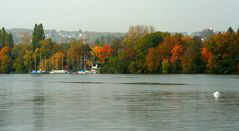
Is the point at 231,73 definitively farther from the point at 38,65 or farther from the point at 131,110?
the point at 131,110

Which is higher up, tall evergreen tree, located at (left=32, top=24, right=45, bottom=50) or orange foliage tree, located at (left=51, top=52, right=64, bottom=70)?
tall evergreen tree, located at (left=32, top=24, right=45, bottom=50)

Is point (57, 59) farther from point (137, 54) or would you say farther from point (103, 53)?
point (137, 54)

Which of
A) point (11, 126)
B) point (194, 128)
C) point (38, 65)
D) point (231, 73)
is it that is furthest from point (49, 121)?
point (38, 65)

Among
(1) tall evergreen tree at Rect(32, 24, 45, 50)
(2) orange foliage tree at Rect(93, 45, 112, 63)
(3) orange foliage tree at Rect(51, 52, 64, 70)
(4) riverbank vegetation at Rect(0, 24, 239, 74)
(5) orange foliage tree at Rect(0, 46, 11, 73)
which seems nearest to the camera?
(4) riverbank vegetation at Rect(0, 24, 239, 74)

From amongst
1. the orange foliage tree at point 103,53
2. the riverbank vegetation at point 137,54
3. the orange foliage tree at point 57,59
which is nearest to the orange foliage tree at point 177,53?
the riverbank vegetation at point 137,54

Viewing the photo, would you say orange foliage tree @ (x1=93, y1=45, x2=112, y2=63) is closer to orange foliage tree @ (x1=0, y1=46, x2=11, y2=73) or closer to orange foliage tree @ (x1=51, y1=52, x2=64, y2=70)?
orange foliage tree @ (x1=51, y1=52, x2=64, y2=70)

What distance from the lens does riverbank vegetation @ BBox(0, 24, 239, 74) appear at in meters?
128

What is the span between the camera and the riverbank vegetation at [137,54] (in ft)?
422

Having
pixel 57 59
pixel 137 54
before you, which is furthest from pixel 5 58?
pixel 137 54

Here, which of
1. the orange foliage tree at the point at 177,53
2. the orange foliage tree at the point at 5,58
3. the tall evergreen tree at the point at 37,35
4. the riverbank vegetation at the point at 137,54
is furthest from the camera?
Answer: the orange foliage tree at the point at 5,58

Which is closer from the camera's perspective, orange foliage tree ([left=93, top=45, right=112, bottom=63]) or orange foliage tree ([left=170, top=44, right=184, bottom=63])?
orange foliage tree ([left=170, top=44, right=184, bottom=63])

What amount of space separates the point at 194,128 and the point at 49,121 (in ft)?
23.2

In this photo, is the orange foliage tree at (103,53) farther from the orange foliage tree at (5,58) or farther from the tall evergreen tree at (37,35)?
the orange foliage tree at (5,58)

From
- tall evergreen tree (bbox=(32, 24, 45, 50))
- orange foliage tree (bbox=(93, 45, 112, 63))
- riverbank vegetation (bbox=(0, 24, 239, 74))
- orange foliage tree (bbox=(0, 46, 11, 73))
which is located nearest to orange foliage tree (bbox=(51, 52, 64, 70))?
riverbank vegetation (bbox=(0, 24, 239, 74))
